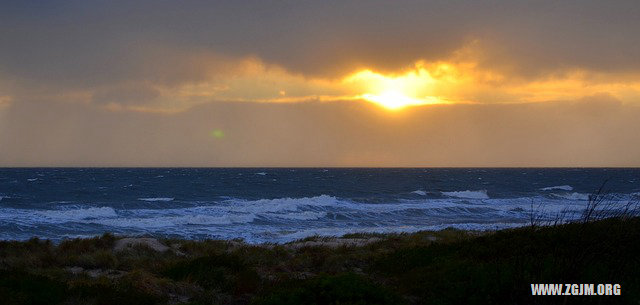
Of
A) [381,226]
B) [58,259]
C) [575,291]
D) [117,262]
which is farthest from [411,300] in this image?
[381,226]

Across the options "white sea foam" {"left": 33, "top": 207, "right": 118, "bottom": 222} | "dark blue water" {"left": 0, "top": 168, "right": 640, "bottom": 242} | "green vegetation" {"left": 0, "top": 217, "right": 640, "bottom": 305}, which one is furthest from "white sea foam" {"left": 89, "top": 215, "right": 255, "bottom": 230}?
"green vegetation" {"left": 0, "top": 217, "right": 640, "bottom": 305}

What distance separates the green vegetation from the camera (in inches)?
340

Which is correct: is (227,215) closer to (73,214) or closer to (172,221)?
(172,221)

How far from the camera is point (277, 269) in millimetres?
14727

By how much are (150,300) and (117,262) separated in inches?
265

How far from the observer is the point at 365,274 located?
44.2 feet

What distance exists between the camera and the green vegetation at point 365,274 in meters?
8.64

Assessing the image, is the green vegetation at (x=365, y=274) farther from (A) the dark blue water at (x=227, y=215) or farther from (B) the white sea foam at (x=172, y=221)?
(B) the white sea foam at (x=172, y=221)

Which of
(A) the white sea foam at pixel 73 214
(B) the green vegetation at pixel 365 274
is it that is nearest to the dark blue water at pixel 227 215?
(A) the white sea foam at pixel 73 214

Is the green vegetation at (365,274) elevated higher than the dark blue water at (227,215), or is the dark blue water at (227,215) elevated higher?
the green vegetation at (365,274)

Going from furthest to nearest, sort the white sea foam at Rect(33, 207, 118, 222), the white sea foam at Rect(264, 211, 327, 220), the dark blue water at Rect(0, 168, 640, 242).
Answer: the white sea foam at Rect(264, 211, 327, 220), the white sea foam at Rect(33, 207, 118, 222), the dark blue water at Rect(0, 168, 640, 242)

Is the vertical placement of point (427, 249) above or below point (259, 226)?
above

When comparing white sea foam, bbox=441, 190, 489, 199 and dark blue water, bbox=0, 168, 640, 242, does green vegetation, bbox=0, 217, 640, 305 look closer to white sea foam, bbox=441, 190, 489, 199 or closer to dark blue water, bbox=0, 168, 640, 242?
dark blue water, bbox=0, 168, 640, 242

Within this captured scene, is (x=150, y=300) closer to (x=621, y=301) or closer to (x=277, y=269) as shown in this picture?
Answer: (x=277, y=269)
